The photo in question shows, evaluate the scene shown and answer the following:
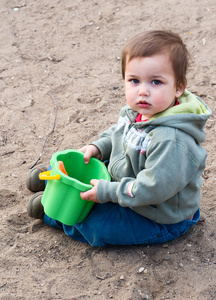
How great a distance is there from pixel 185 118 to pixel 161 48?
370mm

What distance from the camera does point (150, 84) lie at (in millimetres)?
2293

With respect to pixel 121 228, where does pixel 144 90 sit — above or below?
above

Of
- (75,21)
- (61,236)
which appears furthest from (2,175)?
(75,21)

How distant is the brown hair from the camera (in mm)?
2234

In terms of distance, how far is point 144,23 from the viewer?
16.4 feet

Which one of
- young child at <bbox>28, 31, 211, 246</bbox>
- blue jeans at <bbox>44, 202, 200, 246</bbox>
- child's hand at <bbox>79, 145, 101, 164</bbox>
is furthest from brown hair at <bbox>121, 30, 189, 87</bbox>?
blue jeans at <bbox>44, 202, 200, 246</bbox>

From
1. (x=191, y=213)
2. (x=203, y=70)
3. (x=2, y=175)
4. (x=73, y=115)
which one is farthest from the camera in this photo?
(x=203, y=70)

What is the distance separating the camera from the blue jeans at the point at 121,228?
8.43ft

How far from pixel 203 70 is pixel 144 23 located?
3.76ft

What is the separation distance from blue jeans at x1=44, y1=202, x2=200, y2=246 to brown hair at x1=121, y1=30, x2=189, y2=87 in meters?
0.81

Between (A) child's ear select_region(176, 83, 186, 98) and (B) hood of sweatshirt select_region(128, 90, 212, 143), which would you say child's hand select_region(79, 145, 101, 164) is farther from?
(A) child's ear select_region(176, 83, 186, 98)

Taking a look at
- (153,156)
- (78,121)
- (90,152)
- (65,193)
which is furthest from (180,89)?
(78,121)

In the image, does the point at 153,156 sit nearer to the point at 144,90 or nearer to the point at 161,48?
the point at 144,90

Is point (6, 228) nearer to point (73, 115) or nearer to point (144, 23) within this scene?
point (73, 115)
